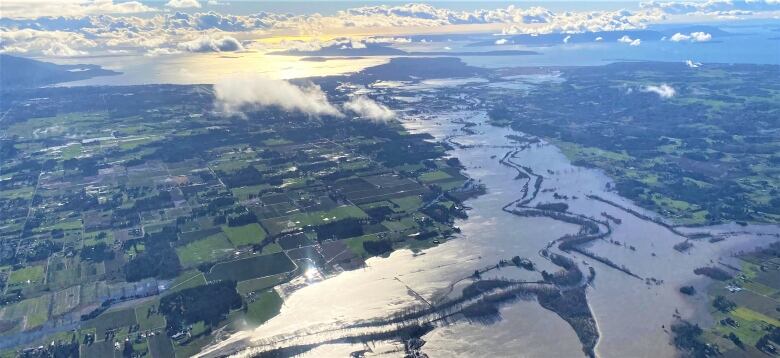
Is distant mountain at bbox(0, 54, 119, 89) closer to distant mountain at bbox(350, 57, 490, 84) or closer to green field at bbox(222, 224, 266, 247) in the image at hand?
distant mountain at bbox(350, 57, 490, 84)

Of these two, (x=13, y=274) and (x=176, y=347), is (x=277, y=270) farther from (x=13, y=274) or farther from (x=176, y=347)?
(x=13, y=274)

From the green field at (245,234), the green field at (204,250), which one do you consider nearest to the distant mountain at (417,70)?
the green field at (245,234)

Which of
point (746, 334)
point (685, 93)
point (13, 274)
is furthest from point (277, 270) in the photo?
point (685, 93)

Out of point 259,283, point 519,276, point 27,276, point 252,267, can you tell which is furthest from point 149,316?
point 519,276

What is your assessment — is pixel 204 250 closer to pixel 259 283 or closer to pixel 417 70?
pixel 259 283

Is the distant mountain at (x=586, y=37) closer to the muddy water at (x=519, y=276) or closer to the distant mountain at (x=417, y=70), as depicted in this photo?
the distant mountain at (x=417, y=70)

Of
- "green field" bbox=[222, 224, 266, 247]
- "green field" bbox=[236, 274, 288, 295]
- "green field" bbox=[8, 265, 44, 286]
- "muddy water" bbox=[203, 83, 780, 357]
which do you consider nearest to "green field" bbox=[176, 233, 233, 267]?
"green field" bbox=[222, 224, 266, 247]
